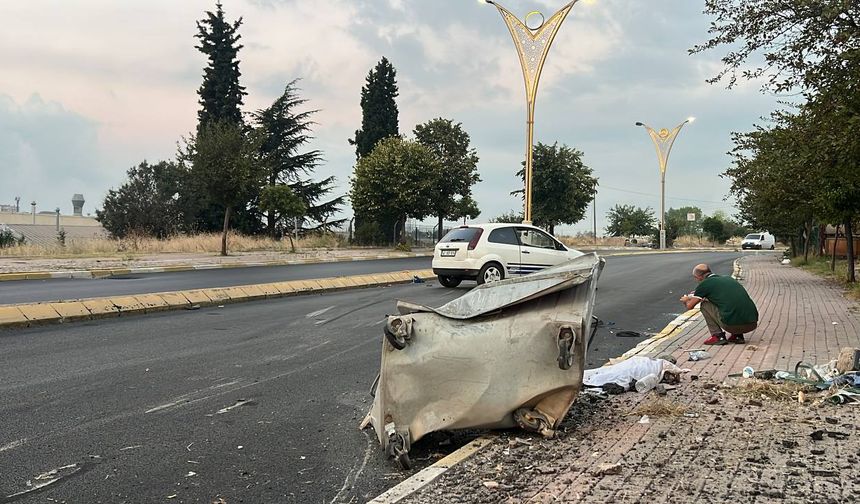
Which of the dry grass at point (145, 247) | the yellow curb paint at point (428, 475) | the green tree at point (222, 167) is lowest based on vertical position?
the yellow curb paint at point (428, 475)

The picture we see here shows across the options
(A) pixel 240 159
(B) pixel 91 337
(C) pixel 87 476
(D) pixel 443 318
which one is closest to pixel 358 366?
(D) pixel 443 318

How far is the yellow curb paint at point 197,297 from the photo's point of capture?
12.3m

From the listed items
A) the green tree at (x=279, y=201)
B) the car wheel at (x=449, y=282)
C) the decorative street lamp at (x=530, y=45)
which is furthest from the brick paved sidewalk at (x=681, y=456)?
the green tree at (x=279, y=201)

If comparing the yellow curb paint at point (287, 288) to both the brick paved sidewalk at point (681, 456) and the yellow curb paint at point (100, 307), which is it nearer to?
the yellow curb paint at point (100, 307)

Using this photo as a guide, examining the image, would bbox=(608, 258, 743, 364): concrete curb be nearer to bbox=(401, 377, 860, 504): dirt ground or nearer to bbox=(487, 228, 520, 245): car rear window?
bbox=(401, 377, 860, 504): dirt ground

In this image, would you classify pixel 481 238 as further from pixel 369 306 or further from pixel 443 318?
pixel 443 318

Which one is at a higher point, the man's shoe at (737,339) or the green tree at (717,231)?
the green tree at (717,231)

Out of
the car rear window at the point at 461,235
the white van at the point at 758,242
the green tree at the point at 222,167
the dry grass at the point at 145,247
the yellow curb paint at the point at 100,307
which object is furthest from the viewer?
the white van at the point at 758,242

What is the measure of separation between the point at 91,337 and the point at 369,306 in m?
5.08

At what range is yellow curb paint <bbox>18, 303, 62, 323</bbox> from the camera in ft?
31.6

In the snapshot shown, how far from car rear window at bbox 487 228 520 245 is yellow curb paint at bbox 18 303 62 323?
373 inches

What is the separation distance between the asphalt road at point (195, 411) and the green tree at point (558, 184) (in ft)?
118

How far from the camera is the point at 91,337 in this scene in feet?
28.5

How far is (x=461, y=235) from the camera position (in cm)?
1606
